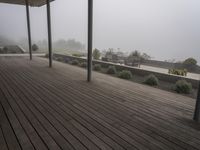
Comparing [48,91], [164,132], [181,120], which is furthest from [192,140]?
[48,91]

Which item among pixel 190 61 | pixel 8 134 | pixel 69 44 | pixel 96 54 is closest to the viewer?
pixel 8 134

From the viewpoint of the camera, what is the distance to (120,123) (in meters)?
2.34

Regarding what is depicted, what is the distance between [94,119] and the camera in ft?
7.98

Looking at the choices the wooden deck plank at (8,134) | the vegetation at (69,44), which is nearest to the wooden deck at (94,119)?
the wooden deck plank at (8,134)

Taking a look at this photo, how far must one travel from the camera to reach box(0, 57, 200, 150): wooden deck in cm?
188

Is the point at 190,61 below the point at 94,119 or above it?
above

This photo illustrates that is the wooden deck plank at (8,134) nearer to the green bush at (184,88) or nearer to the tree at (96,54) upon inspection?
the green bush at (184,88)

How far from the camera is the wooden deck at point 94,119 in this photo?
1.88 metres

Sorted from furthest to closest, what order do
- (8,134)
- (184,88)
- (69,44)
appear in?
(69,44), (184,88), (8,134)

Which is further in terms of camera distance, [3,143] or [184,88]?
[184,88]

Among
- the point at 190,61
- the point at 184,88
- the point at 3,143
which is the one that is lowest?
the point at 3,143

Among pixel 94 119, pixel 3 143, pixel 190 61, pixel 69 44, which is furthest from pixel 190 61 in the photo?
pixel 69 44

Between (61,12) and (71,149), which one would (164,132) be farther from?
(61,12)

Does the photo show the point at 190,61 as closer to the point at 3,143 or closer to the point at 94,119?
the point at 94,119
